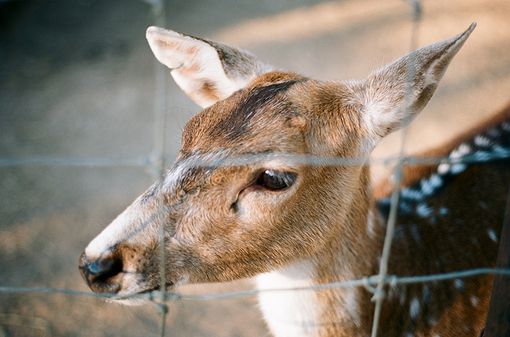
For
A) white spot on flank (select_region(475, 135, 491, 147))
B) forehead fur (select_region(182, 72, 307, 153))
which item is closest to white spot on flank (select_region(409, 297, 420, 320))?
forehead fur (select_region(182, 72, 307, 153))

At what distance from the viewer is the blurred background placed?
10.00ft

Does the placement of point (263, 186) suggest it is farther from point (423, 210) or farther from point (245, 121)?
point (423, 210)

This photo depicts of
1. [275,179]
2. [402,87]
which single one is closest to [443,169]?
[402,87]

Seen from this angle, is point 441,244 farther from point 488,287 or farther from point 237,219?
point 237,219

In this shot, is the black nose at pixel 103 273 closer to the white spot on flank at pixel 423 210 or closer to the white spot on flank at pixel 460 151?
the white spot on flank at pixel 423 210

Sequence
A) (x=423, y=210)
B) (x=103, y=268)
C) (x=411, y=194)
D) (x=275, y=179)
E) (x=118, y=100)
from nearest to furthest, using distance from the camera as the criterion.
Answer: (x=103, y=268) → (x=275, y=179) → (x=423, y=210) → (x=411, y=194) → (x=118, y=100)

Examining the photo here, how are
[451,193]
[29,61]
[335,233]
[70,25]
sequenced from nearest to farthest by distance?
[335,233] → [451,193] → [29,61] → [70,25]

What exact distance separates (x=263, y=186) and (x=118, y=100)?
11.1 feet

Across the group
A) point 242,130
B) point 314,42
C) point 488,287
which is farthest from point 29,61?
point 488,287

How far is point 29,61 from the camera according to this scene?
5.08 metres

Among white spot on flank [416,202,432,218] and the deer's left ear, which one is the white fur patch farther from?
white spot on flank [416,202,432,218]

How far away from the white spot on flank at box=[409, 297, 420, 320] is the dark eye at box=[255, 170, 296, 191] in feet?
2.62

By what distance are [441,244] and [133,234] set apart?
4.49 feet

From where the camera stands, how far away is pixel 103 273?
5.03 feet
